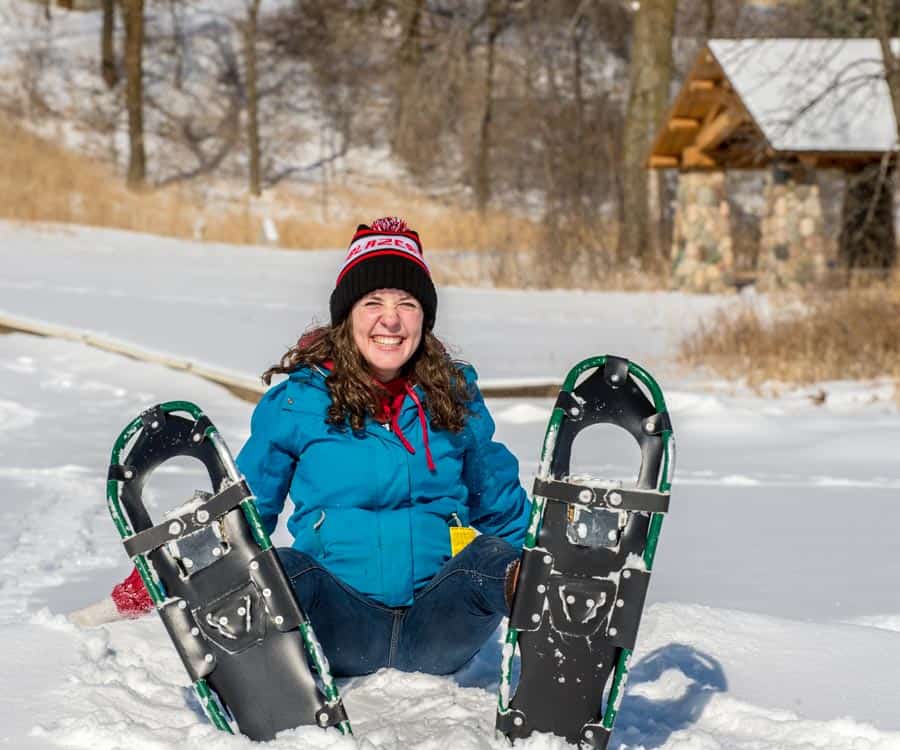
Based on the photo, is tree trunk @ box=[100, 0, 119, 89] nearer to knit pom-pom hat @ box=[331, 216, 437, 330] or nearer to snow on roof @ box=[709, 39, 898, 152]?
snow on roof @ box=[709, 39, 898, 152]

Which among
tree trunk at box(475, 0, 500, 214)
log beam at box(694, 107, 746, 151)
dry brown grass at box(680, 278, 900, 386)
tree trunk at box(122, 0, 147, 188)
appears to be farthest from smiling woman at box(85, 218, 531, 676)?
tree trunk at box(475, 0, 500, 214)

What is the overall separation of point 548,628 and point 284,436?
2.38 ft

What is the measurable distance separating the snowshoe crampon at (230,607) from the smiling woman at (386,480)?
0.19m

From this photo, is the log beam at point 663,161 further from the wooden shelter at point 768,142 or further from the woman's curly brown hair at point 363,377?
the woman's curly brown hair at point 363,377

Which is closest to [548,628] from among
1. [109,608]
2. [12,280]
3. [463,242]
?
[109,608]

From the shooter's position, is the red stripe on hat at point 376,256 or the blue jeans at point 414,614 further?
the red stripe on hat at point 376,256

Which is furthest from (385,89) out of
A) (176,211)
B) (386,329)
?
(386,329)

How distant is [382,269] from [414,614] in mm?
735

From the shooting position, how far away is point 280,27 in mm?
28047

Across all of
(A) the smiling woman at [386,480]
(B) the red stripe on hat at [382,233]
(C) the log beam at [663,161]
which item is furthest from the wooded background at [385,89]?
(A) the smiling woman at [386,480]

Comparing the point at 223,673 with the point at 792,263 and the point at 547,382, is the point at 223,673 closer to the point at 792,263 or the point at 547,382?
the point at 547,382

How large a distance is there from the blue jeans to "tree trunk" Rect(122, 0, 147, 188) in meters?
20.9

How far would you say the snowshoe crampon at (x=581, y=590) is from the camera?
224cm

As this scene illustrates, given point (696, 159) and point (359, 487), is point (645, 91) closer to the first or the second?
point (696, 159)
